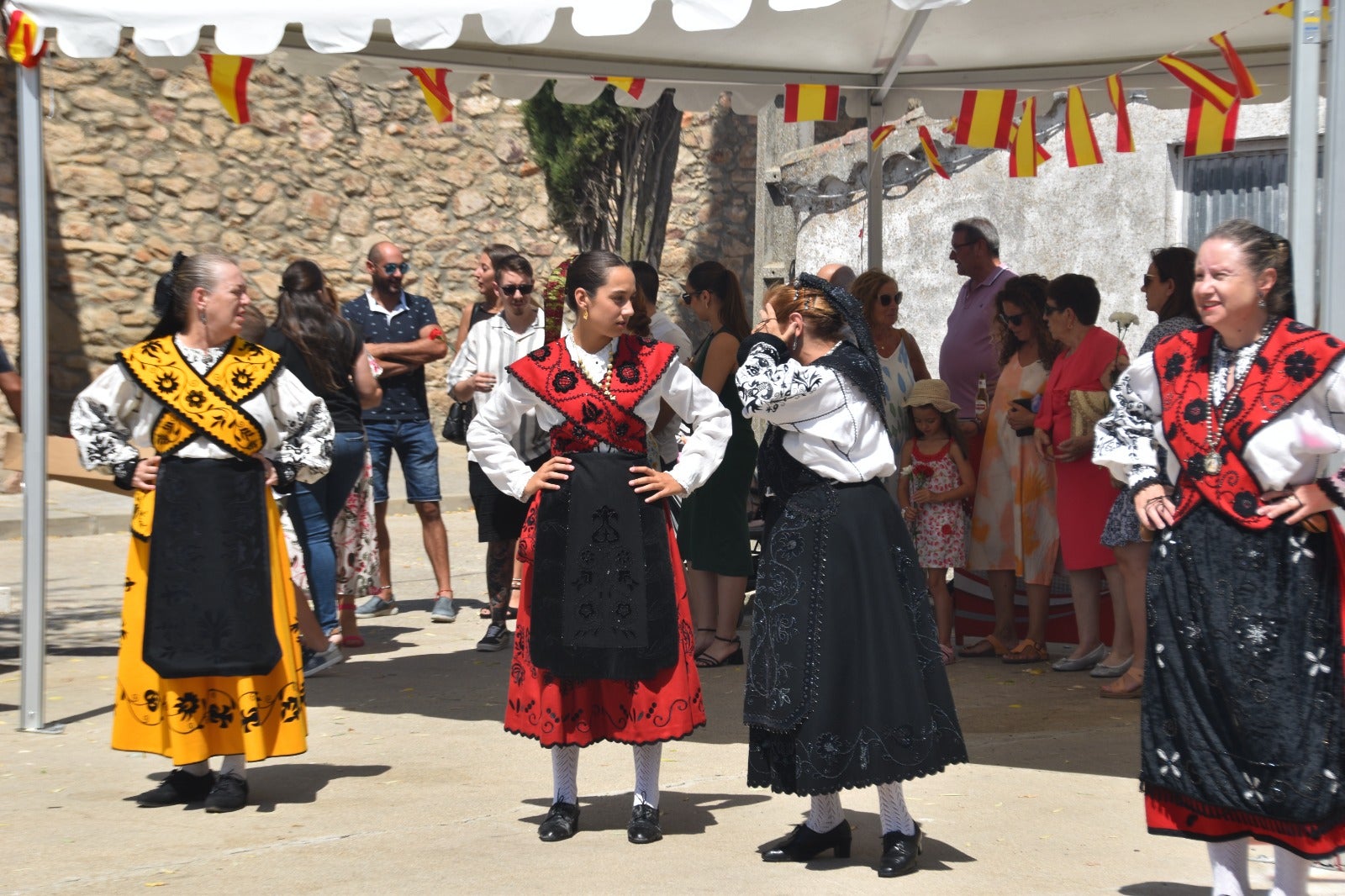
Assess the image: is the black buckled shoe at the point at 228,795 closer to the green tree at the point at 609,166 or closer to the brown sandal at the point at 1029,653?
the brown sandal at the point at 1029,653

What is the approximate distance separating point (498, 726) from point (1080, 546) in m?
2.73

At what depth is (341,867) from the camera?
4.52 meters

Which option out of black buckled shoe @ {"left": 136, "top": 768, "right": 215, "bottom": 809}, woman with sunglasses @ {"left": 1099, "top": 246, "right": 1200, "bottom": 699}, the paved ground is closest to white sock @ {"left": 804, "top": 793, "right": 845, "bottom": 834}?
the paved ground

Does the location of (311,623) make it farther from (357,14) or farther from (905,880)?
(905,880)

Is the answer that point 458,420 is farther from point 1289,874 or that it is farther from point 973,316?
point 1289,874

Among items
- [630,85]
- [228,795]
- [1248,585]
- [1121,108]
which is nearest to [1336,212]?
[1248,585]

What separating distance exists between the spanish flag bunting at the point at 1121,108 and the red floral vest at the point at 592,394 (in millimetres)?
4348

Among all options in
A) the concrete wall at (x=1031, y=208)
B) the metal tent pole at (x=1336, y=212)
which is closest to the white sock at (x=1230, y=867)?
the metal tent pole at (x=1336, y=212)

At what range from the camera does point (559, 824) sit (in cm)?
482

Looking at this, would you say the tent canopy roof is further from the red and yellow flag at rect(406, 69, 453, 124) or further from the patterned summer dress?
the patterned summer dress

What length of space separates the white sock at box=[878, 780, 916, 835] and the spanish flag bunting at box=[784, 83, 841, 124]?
4630mm

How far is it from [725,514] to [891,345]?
1158 mm

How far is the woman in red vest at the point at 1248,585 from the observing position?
3775mm

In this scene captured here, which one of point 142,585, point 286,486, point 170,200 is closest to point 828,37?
point 286,486
